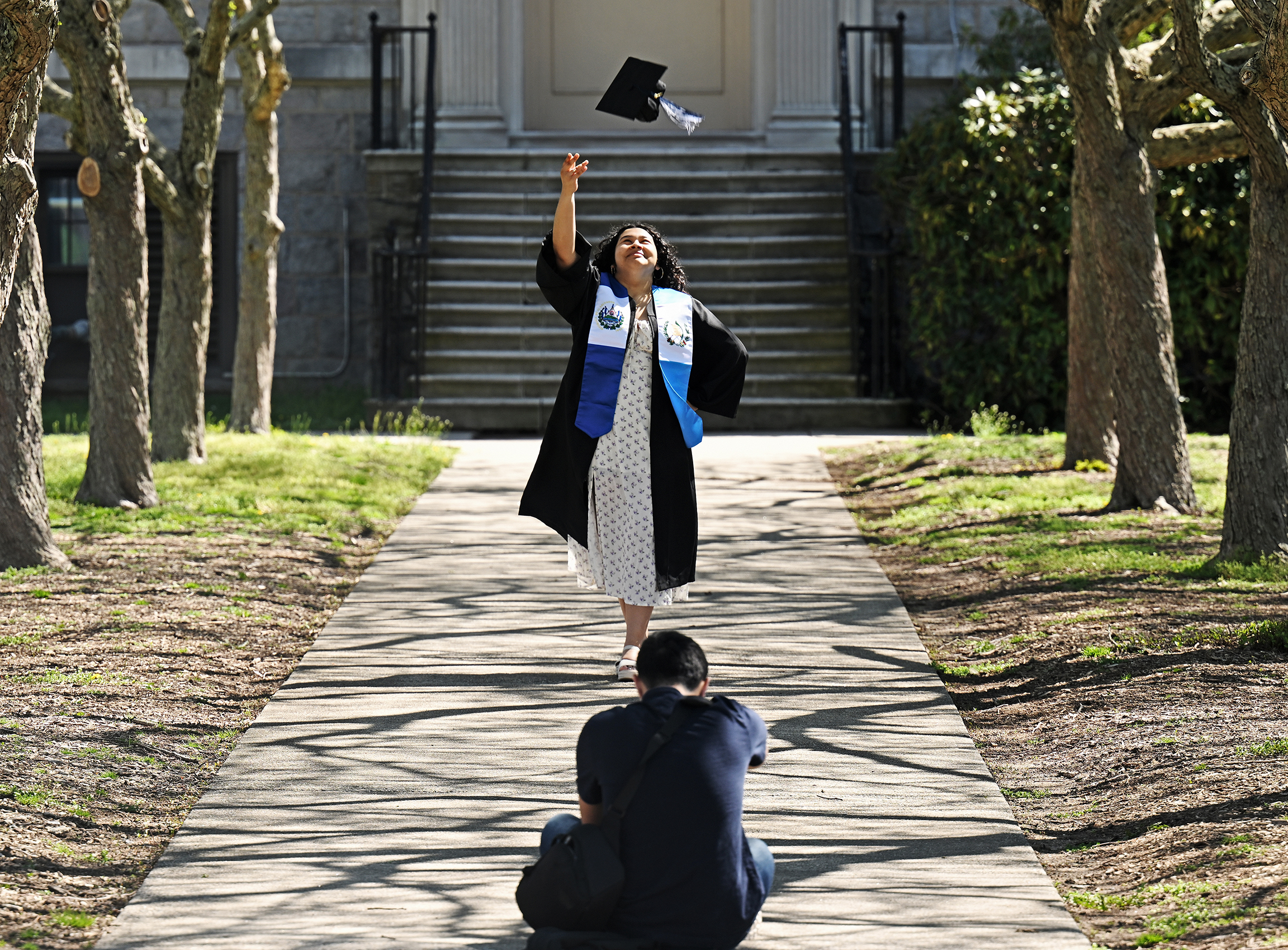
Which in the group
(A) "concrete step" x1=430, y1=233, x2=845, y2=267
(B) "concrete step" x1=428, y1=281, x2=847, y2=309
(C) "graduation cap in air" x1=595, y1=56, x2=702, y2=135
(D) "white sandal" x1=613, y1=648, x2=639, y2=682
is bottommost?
(D) "white sandal" x1=613, y1=648, x2=639, y2=682

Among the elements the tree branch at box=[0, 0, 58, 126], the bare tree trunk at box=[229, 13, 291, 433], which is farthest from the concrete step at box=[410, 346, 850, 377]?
the tree branch at box=[0, 0, 58, 126]

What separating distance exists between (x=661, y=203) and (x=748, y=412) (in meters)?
2.48

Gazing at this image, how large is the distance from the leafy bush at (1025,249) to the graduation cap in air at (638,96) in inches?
292

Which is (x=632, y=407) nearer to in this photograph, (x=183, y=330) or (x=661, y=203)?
(x=183, y=330)

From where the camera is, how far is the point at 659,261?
6.29 metres

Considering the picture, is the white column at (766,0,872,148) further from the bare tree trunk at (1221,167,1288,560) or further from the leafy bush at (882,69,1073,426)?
the bare tree trunk at (1221,167,1288,560)

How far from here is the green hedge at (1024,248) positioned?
13.4 meters

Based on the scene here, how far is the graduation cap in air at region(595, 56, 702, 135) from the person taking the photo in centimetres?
649

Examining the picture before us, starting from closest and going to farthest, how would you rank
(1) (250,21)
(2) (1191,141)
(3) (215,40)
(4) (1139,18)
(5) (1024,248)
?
(4) (1139,18) < (2) (1191,141) < (3) (215,40) < (1) (250,21) < (5) (1024,248)

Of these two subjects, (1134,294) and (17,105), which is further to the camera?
(1134,294)

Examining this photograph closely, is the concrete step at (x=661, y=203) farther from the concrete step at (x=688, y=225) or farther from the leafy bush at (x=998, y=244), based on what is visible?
the leafy bush at (x=998, y=244)

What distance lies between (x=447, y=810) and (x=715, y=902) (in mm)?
1500

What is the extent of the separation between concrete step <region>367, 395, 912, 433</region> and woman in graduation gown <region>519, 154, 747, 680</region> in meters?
7.96

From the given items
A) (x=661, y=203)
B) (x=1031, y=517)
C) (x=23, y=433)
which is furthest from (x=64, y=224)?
(x=1031, y=517)
